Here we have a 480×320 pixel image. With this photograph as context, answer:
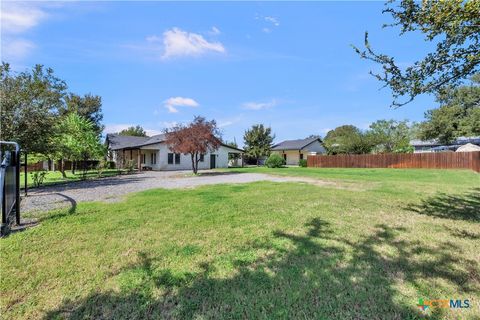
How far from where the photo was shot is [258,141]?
4306cm

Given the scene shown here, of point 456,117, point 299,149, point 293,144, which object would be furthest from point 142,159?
point 456,117

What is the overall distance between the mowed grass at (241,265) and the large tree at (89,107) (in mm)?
35401

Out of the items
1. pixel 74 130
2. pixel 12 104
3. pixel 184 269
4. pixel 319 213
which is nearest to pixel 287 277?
pixel 184 269

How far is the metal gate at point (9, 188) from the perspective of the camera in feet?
13.4

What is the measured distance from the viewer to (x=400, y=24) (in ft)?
16.4

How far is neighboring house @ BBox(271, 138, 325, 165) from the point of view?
4256 cm

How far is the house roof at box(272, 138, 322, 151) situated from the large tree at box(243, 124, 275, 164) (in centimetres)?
303

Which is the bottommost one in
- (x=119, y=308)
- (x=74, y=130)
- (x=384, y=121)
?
(x=119, y=308)

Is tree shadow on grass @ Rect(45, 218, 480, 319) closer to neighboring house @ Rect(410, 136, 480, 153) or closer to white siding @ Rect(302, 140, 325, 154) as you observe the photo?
white siding @ Rect(302, 140, 325, 154)

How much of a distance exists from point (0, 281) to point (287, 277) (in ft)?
10.7

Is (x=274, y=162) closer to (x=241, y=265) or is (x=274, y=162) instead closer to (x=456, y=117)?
(x=456, y=117)

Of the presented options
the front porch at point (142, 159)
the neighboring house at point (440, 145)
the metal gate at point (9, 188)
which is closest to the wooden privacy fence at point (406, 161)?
the neighboring house at point (440, 145)

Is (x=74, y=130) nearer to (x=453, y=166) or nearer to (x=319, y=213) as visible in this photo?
(x=319, y=213)

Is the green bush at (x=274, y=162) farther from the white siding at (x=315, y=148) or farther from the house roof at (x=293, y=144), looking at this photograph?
the white siding at (x=315, y=148)
